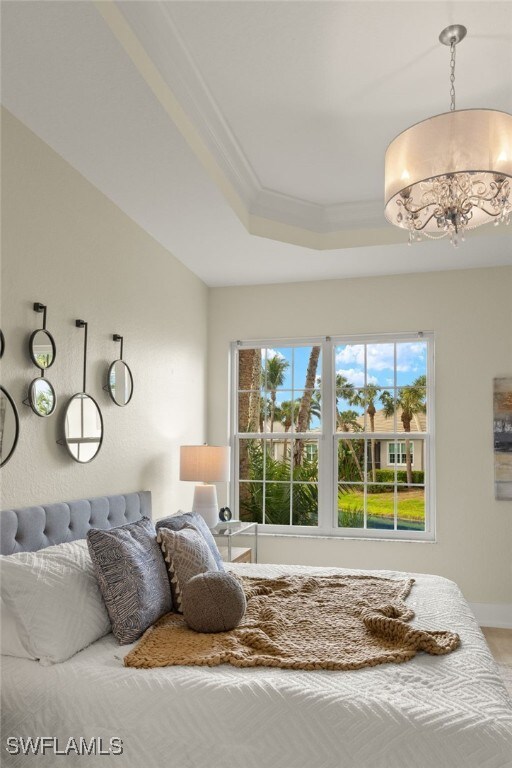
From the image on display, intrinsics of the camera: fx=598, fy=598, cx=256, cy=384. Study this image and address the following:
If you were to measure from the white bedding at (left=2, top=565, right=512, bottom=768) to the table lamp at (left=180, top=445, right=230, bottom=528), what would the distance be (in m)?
2.17

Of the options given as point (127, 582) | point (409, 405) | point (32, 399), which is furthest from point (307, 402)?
point (127, 582)

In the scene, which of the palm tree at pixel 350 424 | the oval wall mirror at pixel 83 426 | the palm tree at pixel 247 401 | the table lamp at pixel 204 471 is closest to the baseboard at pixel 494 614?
the palm tree at pixel 350 424

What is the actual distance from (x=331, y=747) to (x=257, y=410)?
3715 millimetres

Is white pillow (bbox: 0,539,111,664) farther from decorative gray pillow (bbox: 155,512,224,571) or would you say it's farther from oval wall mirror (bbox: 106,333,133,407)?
oval wall mirror (bbox: 106,333,133,407)

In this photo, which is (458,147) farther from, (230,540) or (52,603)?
(230,540)

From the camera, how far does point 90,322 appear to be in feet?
10.7

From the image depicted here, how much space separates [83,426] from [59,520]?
55 cm

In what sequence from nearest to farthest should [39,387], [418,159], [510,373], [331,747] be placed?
1. [331,747]
2. [418,159]
3. [39,387]
4. [510,373]

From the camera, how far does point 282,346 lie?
524 centimetres

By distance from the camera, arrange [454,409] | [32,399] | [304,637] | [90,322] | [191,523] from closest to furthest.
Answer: [304,637]
[32,399]
[191,523]
[90,322]
[454,409]

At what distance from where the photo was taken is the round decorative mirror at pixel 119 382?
11.2 ft

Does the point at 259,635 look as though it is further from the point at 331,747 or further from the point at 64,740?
the point at 64,740

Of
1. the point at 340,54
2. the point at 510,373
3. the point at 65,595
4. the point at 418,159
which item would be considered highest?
the point at 340,54

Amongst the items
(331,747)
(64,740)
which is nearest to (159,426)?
(64,740)
